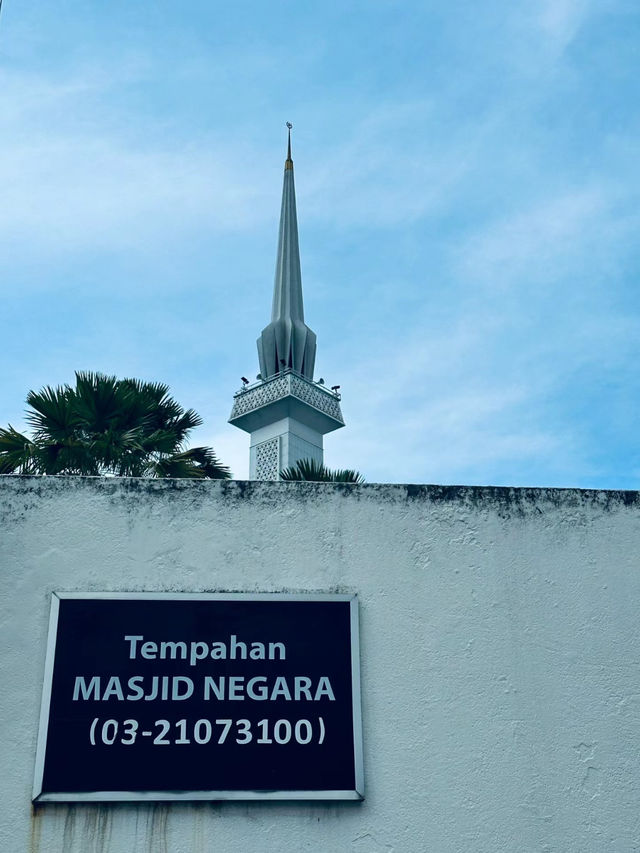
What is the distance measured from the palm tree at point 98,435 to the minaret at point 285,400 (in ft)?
43.3

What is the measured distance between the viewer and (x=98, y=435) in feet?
36.7

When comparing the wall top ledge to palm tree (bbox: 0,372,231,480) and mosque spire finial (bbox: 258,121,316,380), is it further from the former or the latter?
mosque spire finial (bbox: 258,121,316,380)

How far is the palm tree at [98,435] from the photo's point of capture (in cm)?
1080

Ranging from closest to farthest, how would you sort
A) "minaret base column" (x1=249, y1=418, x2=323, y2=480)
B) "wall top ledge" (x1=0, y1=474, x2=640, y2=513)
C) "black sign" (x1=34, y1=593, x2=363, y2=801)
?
"black sign" (x1=34, y1=593, x2=363, y2=801), "wall top ledge" (x1=0, y1=474, x2=640, y2=513), "minaret base column" (x1=249, y1=418, x2=323, y2=480)

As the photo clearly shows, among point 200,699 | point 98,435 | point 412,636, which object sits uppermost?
point 98,435

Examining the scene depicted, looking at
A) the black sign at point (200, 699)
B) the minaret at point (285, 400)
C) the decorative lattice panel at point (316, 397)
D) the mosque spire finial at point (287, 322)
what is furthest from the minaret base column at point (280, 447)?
the black sign at point (200, 699)

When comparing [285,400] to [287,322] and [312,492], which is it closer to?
[287,322]

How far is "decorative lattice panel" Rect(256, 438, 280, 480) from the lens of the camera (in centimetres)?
2544

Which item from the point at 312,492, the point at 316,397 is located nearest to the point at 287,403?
the point at 316,397

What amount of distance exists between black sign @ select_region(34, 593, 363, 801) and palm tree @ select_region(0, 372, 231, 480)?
572 cm

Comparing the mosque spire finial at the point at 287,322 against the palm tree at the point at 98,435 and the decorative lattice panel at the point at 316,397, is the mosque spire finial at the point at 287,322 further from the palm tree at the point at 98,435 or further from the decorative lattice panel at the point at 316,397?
the palm tree at the point at 98,435

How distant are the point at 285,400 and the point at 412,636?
20.9 m

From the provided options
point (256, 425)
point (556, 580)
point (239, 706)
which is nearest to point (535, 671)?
point (556, 580)

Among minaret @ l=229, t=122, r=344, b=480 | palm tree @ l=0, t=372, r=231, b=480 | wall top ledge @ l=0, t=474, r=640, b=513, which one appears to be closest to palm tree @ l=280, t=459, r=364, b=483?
palm tree @ l=0, t=372, r=231, b=480
